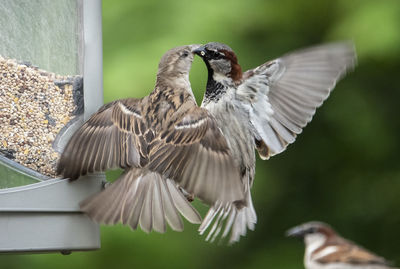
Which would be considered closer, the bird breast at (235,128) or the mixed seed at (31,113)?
the mixed seed at (31,113)

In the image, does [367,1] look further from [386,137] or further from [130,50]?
[130,50]

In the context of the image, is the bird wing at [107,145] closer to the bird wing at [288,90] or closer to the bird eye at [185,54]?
the bird eye at [185,54]

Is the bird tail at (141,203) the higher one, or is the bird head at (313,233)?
the bird tail at (141,203)

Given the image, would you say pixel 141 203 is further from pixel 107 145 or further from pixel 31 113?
pixel 31 113

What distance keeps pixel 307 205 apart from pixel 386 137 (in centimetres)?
63

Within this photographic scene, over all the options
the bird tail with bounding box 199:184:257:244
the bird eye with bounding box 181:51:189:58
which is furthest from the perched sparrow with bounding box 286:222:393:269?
the bird eye with bounding box 181:51:189:58

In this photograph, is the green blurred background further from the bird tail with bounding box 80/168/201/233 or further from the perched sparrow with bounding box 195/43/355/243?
the bird tail with bounding box 80/168/201/233

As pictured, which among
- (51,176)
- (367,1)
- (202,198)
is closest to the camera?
(202,198)

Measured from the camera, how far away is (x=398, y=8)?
5.04 metres

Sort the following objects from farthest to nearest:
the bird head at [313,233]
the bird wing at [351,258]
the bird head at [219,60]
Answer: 1. the bird head at [219,60]
2. the bird head at [313,233]
3. the bird wing at [351,258]

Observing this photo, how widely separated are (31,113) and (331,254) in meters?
1.38

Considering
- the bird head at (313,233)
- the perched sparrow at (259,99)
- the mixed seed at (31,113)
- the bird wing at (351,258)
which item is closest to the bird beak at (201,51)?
the perched sparrow at (259,99)

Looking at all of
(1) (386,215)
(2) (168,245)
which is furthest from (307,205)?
(2) (168,245)

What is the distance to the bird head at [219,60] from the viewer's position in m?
4.11
